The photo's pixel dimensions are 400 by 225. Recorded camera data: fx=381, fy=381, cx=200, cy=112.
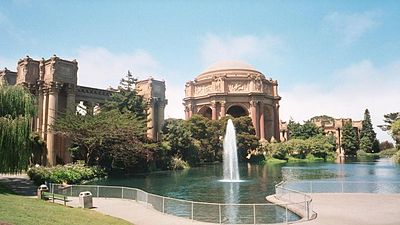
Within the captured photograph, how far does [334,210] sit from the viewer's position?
1616cm

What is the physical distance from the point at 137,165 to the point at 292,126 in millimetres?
71809

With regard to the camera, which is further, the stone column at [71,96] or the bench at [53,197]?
the stone column at [71,96]

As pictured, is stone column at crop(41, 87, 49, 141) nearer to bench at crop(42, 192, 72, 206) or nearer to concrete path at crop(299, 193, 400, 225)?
bench at crop(42, 192, 72, 206)

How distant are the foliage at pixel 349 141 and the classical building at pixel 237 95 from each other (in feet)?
76.0

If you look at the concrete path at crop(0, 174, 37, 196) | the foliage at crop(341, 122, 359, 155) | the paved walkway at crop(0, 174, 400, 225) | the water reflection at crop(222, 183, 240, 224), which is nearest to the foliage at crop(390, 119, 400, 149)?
the paved walkway at crop(0, 174, 400, 225)

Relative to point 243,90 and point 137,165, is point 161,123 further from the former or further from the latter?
point 243,90

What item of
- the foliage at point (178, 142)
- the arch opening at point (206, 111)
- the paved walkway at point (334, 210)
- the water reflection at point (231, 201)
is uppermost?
the arch opening at point (206, 111)

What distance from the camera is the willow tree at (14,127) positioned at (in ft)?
76.6

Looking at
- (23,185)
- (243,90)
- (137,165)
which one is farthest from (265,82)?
(23,185)

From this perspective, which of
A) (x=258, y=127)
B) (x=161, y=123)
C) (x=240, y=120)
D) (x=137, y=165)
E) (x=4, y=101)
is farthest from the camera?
(x=258, y=127)

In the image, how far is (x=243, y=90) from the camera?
92000 millimetres

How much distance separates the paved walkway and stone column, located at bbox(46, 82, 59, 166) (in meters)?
22.2

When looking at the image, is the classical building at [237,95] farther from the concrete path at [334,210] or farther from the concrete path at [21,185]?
the concrete path at [334,210]

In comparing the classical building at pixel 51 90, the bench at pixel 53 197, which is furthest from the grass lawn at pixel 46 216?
the classical building at pixel 51 90
